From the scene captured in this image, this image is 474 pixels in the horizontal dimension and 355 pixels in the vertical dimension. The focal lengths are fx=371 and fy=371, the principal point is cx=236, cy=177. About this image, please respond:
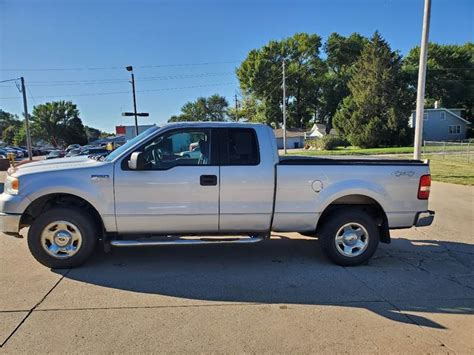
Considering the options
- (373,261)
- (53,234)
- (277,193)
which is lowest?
(373,261)

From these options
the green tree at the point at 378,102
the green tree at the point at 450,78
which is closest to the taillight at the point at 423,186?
the green tree at the point at 378,102

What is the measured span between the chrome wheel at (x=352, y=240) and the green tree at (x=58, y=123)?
87033mm

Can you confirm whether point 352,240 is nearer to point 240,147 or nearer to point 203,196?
point 240,147

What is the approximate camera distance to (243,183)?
477cm

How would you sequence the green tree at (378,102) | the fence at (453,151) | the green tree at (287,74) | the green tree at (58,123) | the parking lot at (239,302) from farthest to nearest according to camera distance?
the green tree at (58,123) → the green tree at (287,74) → the green tree at (378,102) → the fence at (453,151) → the parking lot at (239,302)

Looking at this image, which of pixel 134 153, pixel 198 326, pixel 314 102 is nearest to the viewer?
pixel 198 326

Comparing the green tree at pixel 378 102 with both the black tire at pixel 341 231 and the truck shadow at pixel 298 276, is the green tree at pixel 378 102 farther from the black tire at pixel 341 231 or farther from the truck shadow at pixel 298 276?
the black tire at pixel 341 231

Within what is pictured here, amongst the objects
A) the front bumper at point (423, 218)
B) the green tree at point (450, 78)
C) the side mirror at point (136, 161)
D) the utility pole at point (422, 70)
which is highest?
the green tree at point (450, 78)

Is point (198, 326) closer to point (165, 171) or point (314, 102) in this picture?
point (165, 171)

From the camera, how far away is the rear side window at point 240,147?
4.85 meters

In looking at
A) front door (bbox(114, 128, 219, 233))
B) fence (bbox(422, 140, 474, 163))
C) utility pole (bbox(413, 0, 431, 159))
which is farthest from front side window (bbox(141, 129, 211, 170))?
fence (bbox(422, 140, 474, 163))

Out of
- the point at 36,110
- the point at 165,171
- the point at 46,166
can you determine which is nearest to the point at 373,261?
the point at 165,171

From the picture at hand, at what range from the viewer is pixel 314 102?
246 feet

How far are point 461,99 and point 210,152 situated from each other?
244ft
